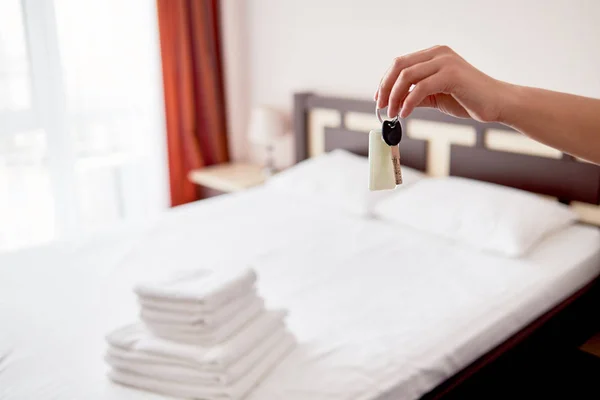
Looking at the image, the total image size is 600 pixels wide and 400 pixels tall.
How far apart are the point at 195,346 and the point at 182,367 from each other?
57 millimetres

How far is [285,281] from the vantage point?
2.00 m

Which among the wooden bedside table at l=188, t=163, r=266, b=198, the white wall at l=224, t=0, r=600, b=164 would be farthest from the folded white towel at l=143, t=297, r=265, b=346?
the wooden bedside table at l=188, t=163, r=266, b=198

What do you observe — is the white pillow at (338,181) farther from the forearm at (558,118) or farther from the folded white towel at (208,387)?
the forearm at (558,118)

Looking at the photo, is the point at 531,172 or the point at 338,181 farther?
the point at 338,181

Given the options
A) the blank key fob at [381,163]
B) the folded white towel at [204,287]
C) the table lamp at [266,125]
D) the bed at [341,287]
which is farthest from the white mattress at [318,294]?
the table lamp at [266,125]

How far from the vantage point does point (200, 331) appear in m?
1.41

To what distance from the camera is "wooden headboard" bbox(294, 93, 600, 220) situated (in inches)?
91.6

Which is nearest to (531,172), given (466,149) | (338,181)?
(466,149)

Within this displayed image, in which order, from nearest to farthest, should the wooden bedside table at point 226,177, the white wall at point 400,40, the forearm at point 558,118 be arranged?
the forearm at point 558,118, the white wall at point 400,40, the wooden bedside table at point 226,177

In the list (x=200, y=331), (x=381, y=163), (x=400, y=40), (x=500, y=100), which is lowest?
(x=200, y=331)

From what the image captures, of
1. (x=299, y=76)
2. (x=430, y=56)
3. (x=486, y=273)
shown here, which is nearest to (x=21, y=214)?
(x=299, y=76)

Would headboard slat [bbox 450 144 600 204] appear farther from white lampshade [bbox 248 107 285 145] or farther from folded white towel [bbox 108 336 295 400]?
folded white towel [bbox 108 336 295 400]

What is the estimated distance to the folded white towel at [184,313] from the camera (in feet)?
4.63

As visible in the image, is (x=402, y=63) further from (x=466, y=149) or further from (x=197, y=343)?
(x=466, y=149)
